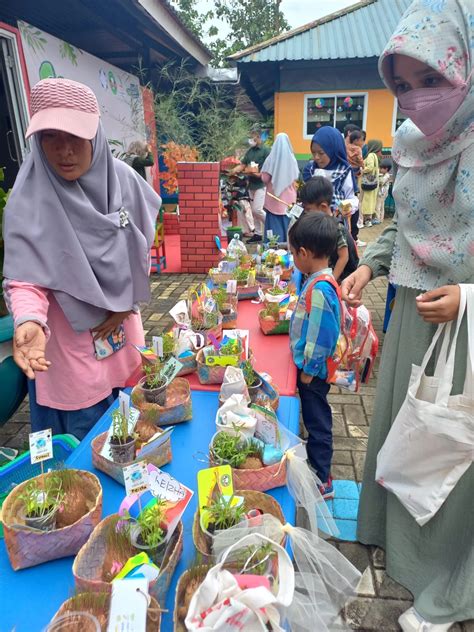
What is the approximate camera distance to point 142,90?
7293 millimetres

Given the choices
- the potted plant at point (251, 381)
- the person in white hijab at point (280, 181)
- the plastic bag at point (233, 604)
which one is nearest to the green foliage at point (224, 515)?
the plastic bag at point (233, 604)

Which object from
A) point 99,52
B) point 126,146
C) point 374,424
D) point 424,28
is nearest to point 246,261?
point 374,424

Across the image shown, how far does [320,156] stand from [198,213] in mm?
2268

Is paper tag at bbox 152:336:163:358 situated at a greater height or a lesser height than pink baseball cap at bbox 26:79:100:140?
lesser

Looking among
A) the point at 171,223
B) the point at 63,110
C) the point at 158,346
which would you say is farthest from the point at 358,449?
the point at 171,223

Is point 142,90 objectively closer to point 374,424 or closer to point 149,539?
point 374,424

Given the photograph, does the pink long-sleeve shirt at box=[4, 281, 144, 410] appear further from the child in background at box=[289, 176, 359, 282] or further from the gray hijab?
the child in background at box=[289, 176, 359, 282]

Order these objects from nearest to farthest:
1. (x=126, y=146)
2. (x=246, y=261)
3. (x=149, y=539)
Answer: (x=149, y=539) → (x=246, y=261) → (x=126, y=146)

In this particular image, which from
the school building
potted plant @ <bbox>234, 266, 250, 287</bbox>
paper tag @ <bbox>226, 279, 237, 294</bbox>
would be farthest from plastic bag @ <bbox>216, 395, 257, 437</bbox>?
the school building

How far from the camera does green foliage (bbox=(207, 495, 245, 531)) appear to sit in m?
0.98

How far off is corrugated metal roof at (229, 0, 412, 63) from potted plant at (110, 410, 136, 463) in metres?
11.3

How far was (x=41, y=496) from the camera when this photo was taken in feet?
3.52

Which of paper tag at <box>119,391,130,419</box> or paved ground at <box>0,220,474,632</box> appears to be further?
paved ground at <box>0,220,474,632</box>

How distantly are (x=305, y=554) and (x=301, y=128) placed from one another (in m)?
12.4
